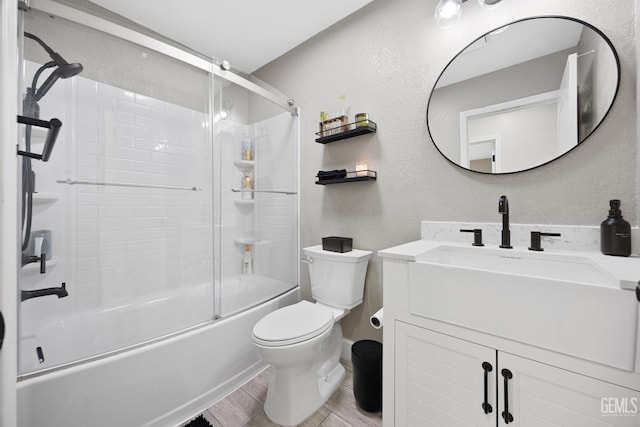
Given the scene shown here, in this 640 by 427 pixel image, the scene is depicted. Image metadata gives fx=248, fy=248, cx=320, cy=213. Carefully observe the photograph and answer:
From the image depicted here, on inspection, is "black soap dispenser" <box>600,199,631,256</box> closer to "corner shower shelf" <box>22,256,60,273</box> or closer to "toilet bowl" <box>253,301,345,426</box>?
"toilet bowl" <box>253,301,345,426</box>

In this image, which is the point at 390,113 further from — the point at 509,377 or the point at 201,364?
the point at 201,364

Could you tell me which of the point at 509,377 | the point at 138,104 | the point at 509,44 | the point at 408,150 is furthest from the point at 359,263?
the point at 138,104

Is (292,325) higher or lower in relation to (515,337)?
lower

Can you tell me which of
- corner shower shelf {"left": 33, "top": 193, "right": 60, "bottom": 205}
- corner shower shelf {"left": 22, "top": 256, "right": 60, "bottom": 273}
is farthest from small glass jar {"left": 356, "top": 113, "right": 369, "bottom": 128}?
corner shower shelf {"left": 22, "top": 256, "right": 60, "bottom": 273}

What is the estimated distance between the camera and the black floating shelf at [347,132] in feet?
5.45

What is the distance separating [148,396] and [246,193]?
132cm

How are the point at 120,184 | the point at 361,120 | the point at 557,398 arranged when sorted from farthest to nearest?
the point at 361,120
the point at 120,184
the point at 557,398

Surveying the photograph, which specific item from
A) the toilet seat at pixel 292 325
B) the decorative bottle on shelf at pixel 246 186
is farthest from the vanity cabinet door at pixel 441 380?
the decorative bottle on shelf at pixel 246 186

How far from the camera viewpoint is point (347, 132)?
171 cm

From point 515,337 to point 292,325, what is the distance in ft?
3.20

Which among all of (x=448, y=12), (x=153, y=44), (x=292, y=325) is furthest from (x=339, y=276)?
(x=153, y=44)

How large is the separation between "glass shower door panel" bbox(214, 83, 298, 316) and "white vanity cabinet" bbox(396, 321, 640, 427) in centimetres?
114

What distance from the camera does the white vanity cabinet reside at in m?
0.69

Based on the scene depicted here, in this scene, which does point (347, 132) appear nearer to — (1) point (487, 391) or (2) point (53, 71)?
(1) point (487, 391)
